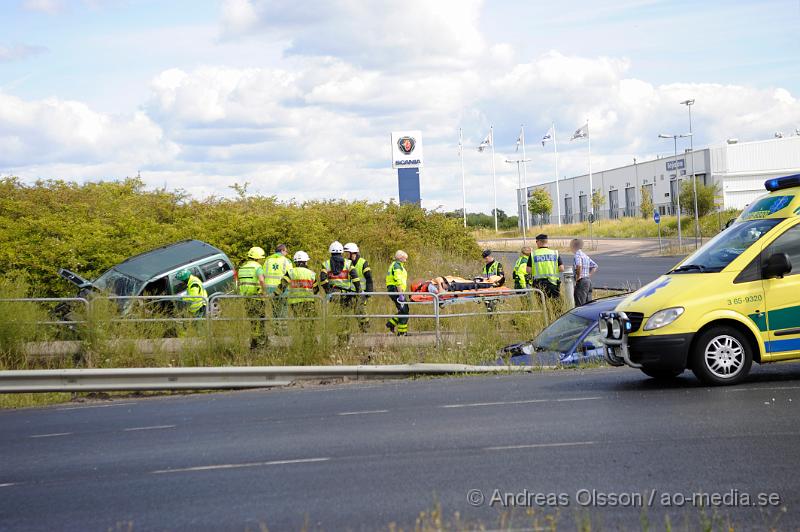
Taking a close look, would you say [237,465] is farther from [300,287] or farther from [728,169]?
[728,169]

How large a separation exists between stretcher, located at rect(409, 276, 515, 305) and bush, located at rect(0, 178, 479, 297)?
13.3 ft

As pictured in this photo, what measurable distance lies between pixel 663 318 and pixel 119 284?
457 inches

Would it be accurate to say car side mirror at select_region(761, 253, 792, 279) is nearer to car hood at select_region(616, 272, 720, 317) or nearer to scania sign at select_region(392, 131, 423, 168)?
car hood at select_region(616, 272, 720, 317)

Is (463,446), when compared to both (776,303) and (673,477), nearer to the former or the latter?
(673,477)

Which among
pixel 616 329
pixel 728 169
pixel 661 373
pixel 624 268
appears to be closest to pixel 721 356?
pixel 661 373

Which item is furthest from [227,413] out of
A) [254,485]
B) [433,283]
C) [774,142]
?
[774,142]

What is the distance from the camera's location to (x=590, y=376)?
1323cm

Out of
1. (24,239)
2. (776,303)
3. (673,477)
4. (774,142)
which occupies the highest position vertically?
(774,142)

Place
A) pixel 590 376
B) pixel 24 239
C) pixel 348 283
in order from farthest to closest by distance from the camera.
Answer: pixel 24 239 < pixel 348 283 < pixel 590 376

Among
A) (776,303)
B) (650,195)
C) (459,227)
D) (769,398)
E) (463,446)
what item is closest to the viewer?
(463,446)

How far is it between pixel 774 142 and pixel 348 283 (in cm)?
7450

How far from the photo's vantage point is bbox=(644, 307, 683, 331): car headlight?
35.8 ft

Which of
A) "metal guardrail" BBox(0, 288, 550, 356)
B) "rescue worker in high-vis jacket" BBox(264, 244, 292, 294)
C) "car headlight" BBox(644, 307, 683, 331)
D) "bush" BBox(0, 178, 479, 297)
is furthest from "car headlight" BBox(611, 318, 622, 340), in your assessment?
"bush" BBox(0, 178, 479, 297)

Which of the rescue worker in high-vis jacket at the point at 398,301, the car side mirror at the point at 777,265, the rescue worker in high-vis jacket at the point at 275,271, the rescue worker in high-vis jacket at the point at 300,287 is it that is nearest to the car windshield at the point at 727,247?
the car side mirror at the point at 777,265
